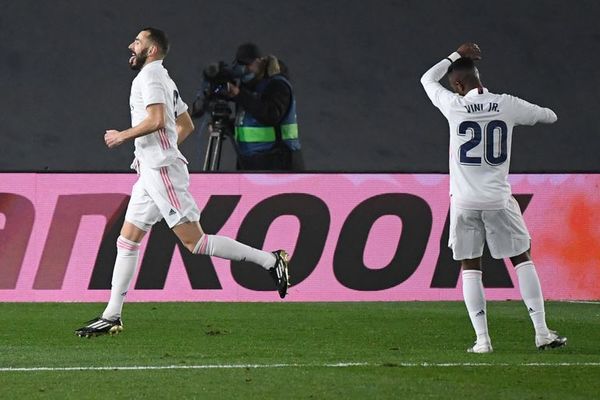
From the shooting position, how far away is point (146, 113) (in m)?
7.95

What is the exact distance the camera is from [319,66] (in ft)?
51.3

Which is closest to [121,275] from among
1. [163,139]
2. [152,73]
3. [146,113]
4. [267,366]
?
[163,139]

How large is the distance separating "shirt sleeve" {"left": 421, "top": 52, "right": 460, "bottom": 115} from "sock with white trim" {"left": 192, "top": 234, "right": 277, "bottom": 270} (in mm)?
1459

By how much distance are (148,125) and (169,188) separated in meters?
0.38

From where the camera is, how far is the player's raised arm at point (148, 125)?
773cm

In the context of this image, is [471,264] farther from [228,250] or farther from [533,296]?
[228,250]

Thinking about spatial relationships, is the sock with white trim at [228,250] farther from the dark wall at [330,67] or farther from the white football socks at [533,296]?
the dark wall at [330,67]

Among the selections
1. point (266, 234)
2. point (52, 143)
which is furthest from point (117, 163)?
point (266, 234)

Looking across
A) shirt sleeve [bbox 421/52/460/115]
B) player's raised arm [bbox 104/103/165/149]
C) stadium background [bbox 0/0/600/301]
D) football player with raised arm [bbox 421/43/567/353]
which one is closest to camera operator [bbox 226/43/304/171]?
stadium background [bbox 0/0/600/301]

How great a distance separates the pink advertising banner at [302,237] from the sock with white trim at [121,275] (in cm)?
276

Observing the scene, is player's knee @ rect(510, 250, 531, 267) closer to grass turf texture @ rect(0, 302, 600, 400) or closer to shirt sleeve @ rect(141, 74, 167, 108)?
grass turf texture @ rect(0, 302, 600, 400)

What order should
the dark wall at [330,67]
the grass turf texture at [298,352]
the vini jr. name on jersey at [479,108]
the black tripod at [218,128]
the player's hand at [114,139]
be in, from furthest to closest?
the dark wall at [330,67] < the black tripod at [218,128] < the player's hand at [114,139] < the vini jr. name on jersey at [479,108] < the grass turf texture at [298,352]

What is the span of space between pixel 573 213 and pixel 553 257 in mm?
378

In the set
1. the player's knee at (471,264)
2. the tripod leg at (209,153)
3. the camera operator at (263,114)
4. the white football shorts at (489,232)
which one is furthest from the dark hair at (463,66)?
the tripod leg at (209,153)
